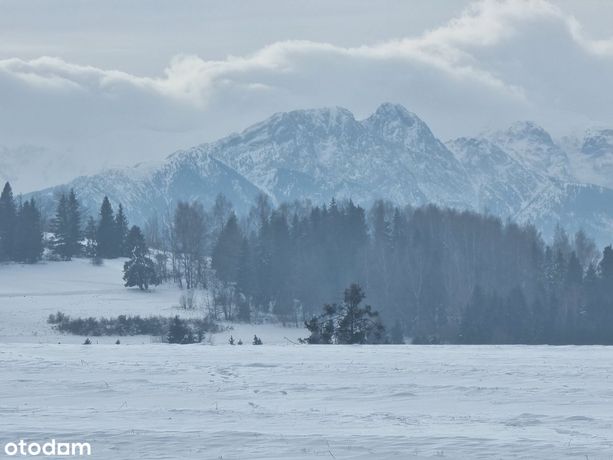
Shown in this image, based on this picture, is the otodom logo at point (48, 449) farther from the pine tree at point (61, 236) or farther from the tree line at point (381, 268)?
the pine tree at point (61, 236)

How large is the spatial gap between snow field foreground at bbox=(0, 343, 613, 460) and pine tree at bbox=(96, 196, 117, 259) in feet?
269

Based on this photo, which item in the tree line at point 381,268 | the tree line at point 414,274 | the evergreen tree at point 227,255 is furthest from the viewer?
the evergreen tree at point 227,255

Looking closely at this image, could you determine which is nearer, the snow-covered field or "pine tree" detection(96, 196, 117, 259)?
the snow-covered field

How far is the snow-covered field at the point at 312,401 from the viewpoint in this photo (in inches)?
776

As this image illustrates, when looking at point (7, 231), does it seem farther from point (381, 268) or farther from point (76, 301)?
point (381, 268)

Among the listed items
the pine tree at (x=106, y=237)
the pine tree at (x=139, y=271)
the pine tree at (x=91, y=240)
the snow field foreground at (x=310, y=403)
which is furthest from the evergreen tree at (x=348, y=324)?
the pine tree at (x=91, y=240)

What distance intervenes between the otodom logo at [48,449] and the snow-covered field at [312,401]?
25cm

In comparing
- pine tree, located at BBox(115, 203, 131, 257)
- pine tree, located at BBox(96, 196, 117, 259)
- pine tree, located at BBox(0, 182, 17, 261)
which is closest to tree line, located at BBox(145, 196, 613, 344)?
pine tree, located at BBox(115, 203, 131, 257)

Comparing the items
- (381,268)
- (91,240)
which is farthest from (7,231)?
(381,268)

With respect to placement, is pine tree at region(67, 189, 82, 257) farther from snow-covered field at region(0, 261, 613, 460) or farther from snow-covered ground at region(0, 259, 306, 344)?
snow-covered field at region(0, 261, 613, 460)

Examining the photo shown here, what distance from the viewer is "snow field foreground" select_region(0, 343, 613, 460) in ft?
64.5

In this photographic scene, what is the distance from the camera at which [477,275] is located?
10875 centimetres

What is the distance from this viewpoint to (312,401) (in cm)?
2483

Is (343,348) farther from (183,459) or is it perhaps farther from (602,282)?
(602,282)
